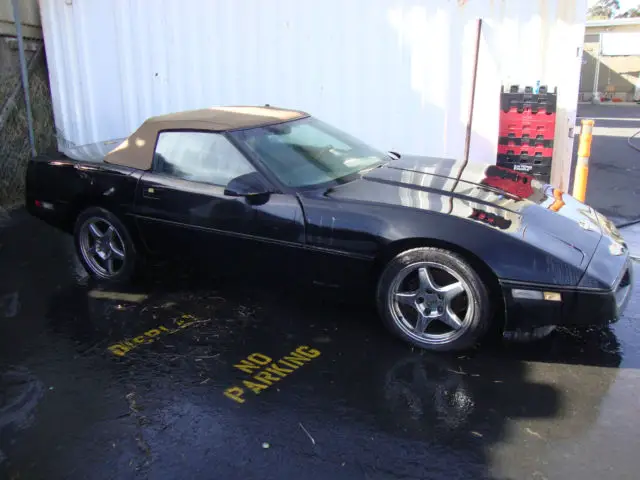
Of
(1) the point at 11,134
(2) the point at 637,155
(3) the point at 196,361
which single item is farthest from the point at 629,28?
(3) the point at 196,361

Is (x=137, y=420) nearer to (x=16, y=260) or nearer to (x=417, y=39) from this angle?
(x=16, y=260)

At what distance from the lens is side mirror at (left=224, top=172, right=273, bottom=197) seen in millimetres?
3562

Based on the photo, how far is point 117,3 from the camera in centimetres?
750

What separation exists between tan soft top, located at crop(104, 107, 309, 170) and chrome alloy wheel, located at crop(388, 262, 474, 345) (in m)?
1.59

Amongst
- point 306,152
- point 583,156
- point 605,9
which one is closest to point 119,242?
point 306,152

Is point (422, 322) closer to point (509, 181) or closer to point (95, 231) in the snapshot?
point (509, 181)

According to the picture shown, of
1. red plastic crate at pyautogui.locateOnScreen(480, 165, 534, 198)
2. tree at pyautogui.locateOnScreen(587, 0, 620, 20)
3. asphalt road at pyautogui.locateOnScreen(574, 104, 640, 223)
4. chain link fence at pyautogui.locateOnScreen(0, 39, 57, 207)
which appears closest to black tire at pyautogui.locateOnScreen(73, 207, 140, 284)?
red plastic crate at pyautogui.locateOnScreen(480, 165, 534, 198)

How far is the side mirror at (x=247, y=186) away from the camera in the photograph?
3562 millimetres

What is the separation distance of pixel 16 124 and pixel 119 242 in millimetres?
3951

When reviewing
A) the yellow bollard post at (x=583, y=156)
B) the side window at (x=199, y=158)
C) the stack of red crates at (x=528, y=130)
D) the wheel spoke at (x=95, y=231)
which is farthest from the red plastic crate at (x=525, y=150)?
the wheel spoke at (x=95, y=231)

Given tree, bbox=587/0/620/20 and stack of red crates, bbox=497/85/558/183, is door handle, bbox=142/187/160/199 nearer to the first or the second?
stack of red crates, bbox=497/85/558/183

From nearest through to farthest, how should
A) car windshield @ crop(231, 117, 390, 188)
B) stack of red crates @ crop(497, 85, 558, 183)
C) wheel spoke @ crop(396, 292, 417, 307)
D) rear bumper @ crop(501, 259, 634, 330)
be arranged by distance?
1. rear bumper @ crop(501, 259, 634, 330)
2. wheel spoke @ crop(396, 292, 417, 307)
3. car windshield @ crop(231, 117, 390, 188)
4. stack of red crates @ crop(497, 85, 558, 183)

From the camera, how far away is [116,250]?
4508 millimetres

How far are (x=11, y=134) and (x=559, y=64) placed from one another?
6552 millimetres
